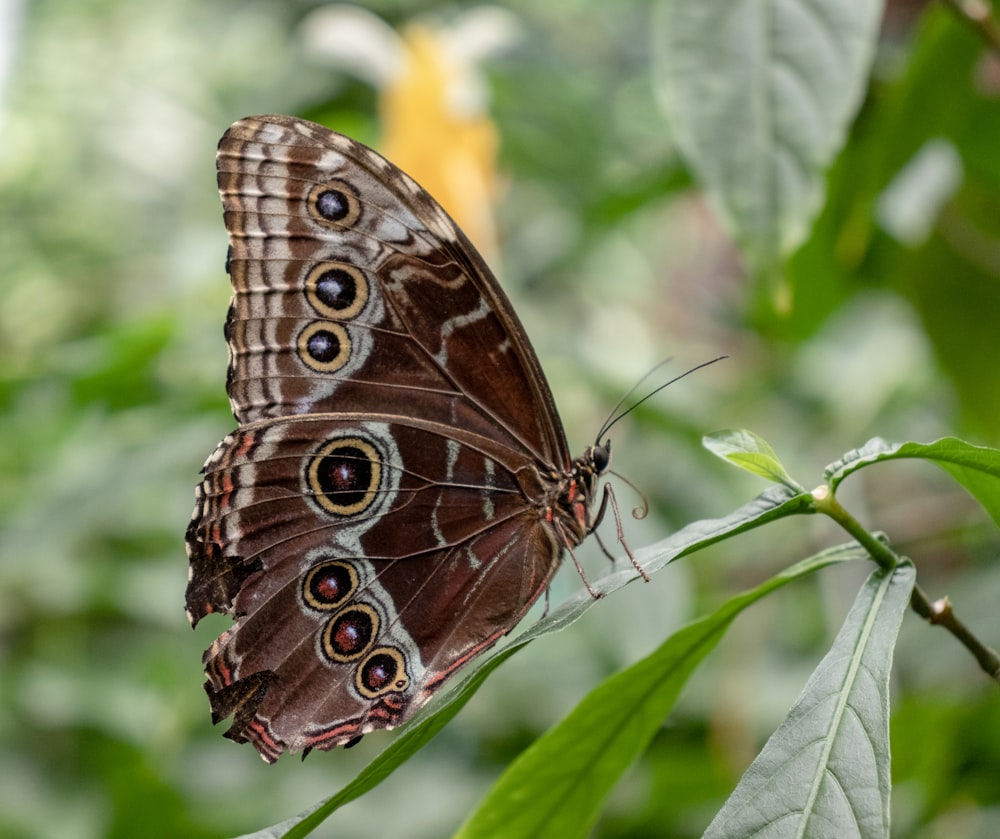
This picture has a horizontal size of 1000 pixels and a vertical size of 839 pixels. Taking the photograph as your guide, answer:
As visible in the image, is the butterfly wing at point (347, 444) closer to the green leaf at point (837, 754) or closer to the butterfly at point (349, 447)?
the butterfly at point (349, 447)

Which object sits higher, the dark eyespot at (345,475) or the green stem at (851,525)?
the dark eyespot at (345,475)

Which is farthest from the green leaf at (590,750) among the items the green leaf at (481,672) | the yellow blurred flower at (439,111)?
the yellow blurred flower at (439,111)

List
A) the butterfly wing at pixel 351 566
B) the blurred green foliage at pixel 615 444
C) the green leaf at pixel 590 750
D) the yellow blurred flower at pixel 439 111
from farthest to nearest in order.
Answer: the yellow blurred flower at pixel 439 111 < the blurred green foliage at pixel 615 444 < the butterfly wing at pixel 351 566 < the green leaf at pixel 590 750

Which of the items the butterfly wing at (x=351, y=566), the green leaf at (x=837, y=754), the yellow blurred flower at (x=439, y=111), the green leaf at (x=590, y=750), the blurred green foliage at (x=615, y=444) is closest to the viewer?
the green leaf at (x=837, y=754)

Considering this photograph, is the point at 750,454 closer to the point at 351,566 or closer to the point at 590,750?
the point at 590,750

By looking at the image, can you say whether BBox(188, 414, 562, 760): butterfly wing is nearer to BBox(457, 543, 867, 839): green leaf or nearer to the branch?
BBox(457, 543, 867, 839): green leaf

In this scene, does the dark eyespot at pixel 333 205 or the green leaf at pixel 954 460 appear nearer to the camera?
the green leaf at pixel 954 460

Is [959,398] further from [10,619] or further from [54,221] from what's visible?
[54,221]

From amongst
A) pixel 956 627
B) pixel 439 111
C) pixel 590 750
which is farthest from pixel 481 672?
pixel 439 111
